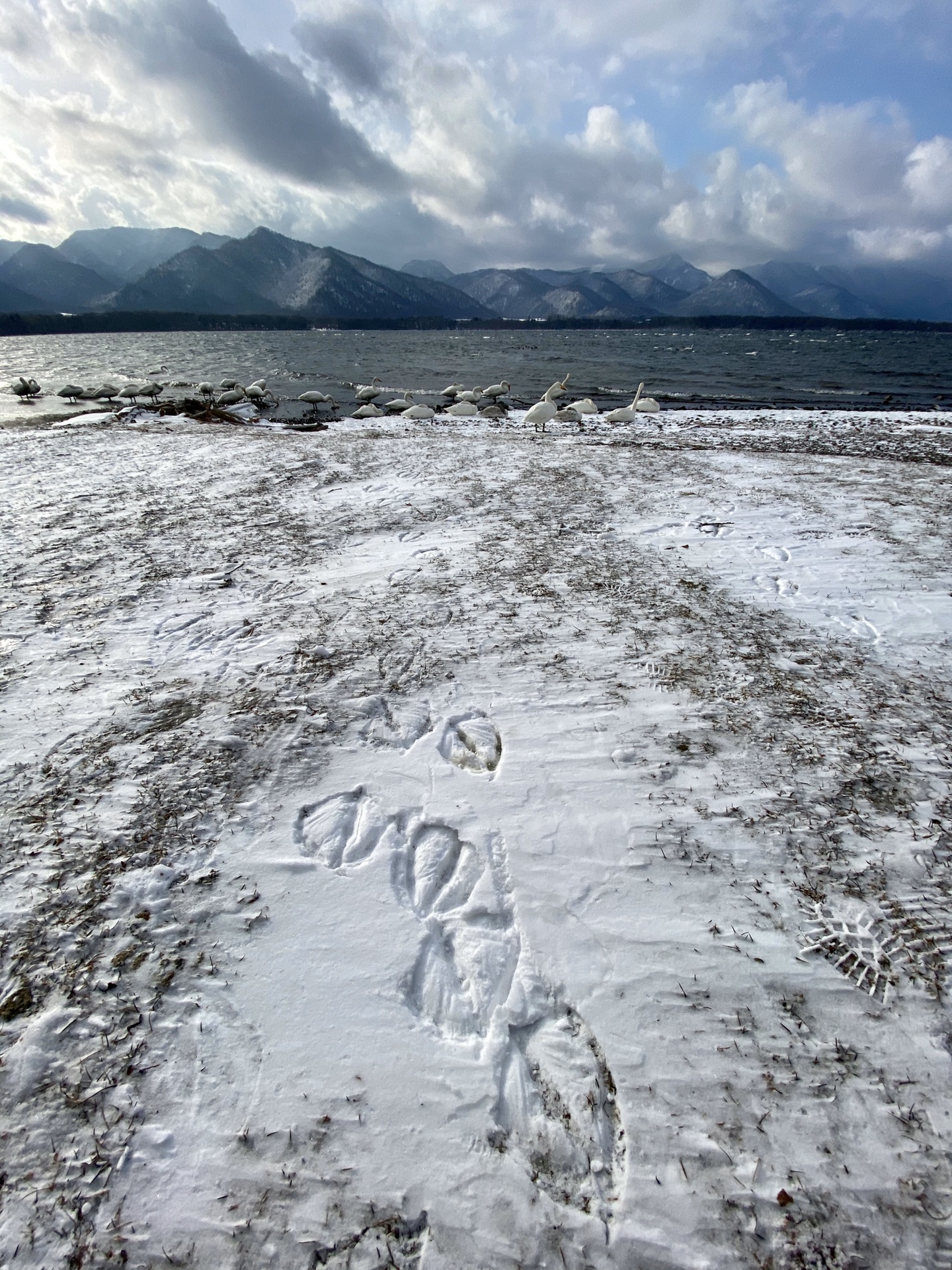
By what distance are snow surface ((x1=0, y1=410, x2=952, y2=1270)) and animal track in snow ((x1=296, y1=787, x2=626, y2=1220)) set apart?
0.02m

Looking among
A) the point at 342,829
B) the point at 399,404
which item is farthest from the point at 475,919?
the point at 399,404

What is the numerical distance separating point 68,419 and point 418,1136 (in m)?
29.2

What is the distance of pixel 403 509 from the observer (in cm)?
1012

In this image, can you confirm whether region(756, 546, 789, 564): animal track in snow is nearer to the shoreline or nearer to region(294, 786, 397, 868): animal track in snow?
region(294, 786, 397, 868): animal track in snow

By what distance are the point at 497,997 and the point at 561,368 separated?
52100 mm

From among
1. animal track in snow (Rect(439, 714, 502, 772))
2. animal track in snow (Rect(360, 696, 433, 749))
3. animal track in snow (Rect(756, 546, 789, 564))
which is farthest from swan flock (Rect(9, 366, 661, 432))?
animal track in snow (Rect(439, 714, 502, 772))

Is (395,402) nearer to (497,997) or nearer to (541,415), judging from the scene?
(541,415)

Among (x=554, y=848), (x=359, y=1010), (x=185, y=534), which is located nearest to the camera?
(x=359, y=1010)

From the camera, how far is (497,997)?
9.79 feet

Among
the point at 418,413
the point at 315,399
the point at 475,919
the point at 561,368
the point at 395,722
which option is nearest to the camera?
the point at 475,919

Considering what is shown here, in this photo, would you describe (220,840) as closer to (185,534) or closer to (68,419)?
(185,534)

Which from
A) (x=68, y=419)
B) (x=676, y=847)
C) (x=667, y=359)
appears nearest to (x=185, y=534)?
(x=676, y=847)

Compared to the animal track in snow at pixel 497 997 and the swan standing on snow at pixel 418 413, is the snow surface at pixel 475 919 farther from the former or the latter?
the swan standing on snow at pixel 418 413

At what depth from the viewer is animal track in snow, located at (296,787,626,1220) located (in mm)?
2451
